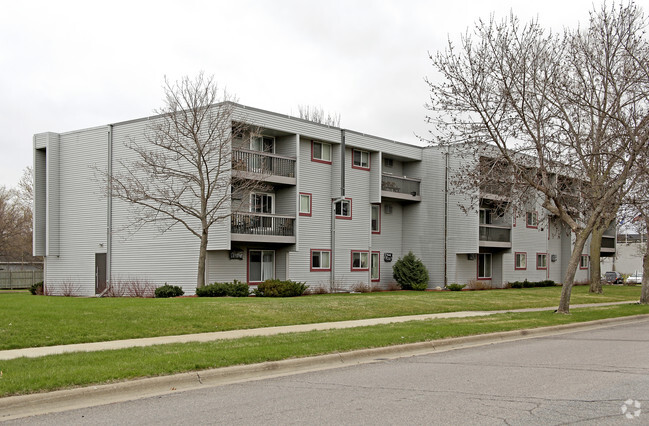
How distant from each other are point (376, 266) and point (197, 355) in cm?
2938

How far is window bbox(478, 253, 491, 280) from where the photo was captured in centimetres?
4444

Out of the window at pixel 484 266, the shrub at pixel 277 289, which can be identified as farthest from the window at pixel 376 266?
the shrub at pixel 277 289

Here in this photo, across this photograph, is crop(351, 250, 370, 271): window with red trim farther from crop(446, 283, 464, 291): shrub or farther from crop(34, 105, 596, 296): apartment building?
crop(446, 283, 464, 291): shrub

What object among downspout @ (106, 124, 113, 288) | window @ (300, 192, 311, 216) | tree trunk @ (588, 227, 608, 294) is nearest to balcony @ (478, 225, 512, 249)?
tree trunk @ (588, 227, 608, 294)

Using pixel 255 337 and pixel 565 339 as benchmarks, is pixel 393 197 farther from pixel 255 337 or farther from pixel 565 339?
pixel 255 337

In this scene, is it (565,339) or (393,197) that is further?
(393,197)

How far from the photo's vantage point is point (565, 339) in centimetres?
1595

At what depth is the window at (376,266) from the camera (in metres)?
39.7

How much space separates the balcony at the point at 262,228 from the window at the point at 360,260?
17.7ft

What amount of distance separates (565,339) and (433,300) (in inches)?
386

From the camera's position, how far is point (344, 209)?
121ft

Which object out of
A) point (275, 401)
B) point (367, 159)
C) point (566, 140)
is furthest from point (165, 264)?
point (275, 401)

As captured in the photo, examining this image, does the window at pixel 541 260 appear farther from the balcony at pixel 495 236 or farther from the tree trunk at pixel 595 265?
the tree trunk at pixel 595 265

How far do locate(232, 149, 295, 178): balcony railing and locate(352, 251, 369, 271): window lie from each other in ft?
22.6
